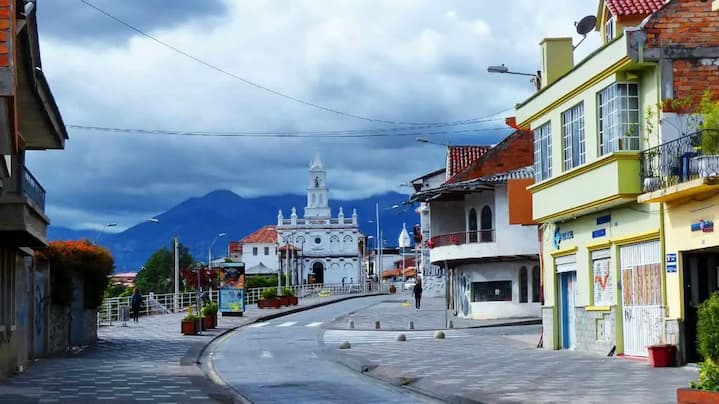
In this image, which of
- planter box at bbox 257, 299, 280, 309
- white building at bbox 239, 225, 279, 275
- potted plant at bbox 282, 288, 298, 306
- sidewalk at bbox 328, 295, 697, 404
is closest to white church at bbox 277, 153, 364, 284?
white building at bbox 239, 225, 279, 275

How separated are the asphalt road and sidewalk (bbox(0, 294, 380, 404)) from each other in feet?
2.39

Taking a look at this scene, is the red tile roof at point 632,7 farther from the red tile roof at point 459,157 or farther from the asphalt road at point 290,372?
the red tile roof at point 459,157

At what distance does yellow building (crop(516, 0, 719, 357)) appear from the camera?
2389 centimetres

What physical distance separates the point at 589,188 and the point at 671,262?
11.7 feet

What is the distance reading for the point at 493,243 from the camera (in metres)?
50.3

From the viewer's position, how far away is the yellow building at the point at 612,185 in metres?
23.9

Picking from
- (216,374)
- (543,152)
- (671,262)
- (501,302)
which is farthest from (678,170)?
(501,302)

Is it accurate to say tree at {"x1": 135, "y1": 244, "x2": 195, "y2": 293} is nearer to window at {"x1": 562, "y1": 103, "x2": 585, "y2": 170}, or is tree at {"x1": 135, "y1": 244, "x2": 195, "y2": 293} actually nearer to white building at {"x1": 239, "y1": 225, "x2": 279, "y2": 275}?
white building at {"x1": 239, "y1": 225, "x2": 279, "y2": 275}

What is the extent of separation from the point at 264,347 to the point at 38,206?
1170 cm

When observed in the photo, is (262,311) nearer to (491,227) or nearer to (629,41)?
(491,227)

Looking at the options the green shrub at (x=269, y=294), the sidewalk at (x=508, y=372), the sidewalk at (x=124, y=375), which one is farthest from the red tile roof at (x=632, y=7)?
the green shrub at (x=269, y=294)

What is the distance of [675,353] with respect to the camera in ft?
75.9

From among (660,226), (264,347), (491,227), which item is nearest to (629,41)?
(660,226)

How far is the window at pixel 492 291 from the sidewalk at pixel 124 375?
50.7 feet
